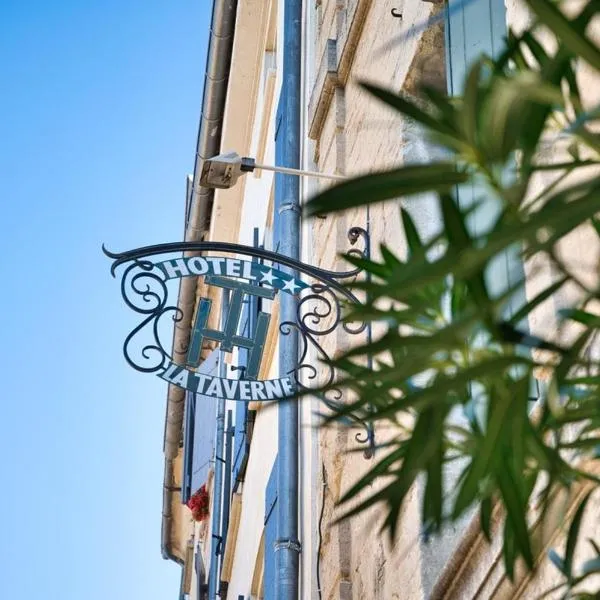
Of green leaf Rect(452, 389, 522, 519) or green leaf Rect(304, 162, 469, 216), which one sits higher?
green leaf Rect(304, 162, 469, 216)

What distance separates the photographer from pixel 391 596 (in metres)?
4.62

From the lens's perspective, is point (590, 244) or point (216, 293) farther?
point (216, 293)

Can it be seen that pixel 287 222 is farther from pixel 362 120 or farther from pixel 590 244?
pixel 590 244

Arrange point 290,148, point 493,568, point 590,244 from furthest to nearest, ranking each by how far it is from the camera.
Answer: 1. point 290,148
2. point 493,568
3. point 590,244

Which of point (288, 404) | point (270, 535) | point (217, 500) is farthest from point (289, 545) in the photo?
point (217, 500)

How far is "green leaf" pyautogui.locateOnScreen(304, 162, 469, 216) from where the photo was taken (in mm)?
1220

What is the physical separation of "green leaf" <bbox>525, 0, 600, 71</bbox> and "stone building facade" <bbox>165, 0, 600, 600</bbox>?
A: 33 centimetres

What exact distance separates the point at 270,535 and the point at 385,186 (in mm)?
6355

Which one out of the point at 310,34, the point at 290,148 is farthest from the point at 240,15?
the point at 290,148

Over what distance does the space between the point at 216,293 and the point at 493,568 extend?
11574 millimetres

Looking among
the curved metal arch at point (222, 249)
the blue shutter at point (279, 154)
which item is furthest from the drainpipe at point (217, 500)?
the curved metal arch at point (222, 249)

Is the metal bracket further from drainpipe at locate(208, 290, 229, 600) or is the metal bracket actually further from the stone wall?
drainpipe at locate(208, 290, 229, 600)

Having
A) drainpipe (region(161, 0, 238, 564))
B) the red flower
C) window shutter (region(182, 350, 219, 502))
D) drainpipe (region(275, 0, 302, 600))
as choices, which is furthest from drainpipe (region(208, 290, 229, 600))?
drainpipe (region(275, 0, 302, 600))

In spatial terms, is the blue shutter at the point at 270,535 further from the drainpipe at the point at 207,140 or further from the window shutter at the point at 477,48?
the drainpipe at the point at 207,140
